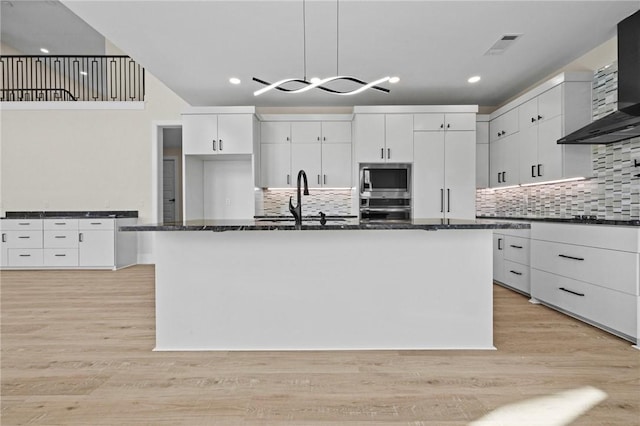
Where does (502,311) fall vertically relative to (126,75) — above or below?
below

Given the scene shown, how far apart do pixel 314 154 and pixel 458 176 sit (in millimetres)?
2051

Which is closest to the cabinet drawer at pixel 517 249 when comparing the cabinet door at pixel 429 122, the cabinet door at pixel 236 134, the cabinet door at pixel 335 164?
the cabinet door at pixel 429 122

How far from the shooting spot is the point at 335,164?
5.30 metres

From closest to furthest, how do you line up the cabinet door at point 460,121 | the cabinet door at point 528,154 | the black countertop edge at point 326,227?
the black countertop edge at point 326,227 → the cabinet door at point 528,154 → the cabinet door at point 460,121

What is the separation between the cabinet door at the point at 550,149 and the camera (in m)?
3.64

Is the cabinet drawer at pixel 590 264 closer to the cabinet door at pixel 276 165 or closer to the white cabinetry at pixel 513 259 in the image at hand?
the white cabinetry at pixel 513 259

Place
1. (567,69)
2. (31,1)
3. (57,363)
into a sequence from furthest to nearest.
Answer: (31,1) < (567,69) < (57,363)

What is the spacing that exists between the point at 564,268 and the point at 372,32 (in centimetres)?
271

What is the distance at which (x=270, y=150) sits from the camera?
17.5ft

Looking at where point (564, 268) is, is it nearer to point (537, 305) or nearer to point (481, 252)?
point (537, 305)

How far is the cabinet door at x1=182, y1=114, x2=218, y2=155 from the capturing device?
5.05 m

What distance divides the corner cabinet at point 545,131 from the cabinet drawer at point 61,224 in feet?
21.0

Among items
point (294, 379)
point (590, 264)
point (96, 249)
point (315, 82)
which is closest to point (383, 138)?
point (315, 82)

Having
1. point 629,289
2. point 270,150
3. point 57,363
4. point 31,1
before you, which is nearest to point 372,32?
point 270,150
